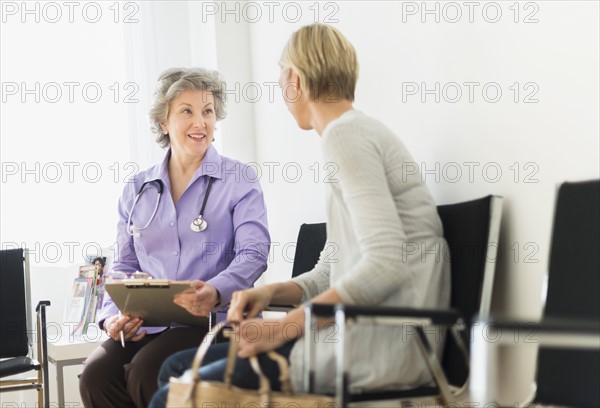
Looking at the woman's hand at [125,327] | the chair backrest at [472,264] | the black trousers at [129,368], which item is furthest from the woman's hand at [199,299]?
the chair backrest at [472,264]

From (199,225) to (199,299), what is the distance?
384 mm

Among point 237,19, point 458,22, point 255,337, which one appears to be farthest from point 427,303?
point 237,19

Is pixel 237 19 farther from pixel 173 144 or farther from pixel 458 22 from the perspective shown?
pixel 458 22

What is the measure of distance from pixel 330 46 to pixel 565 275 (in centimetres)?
74

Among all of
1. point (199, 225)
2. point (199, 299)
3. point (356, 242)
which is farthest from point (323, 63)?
point (199, 225)

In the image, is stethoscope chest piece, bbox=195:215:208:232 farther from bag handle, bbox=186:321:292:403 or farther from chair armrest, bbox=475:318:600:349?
chair armrest, bbox=475:318:600:349

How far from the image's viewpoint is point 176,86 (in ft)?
8.89

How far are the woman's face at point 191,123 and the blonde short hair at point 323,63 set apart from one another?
0.93 metres

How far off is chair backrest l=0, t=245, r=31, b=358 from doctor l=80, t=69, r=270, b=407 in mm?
516

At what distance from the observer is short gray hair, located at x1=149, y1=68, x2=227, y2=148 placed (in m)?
2.72

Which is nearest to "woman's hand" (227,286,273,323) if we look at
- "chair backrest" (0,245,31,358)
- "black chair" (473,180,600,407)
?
"black chair" (473,180,600,407)

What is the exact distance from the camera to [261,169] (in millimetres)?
3596

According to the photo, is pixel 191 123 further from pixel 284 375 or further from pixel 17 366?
pixel 284 375

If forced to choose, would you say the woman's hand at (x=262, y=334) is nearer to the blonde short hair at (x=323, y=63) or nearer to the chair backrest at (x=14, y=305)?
the blonde short hair at (x=323, y=63)
